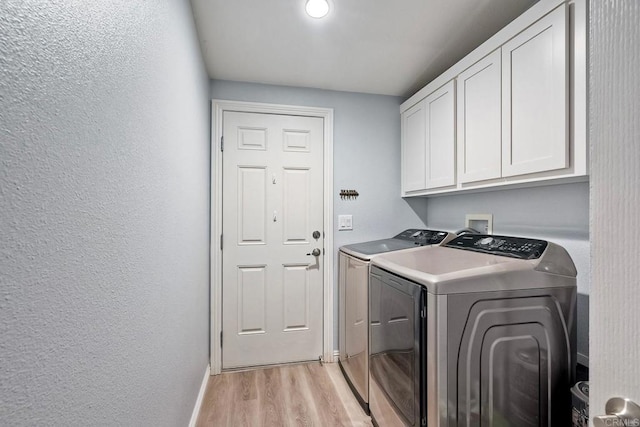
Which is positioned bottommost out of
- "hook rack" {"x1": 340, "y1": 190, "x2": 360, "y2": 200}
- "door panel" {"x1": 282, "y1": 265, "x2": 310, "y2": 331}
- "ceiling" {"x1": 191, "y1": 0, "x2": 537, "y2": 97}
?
"door panel" {"x1": 282, "y1": 265, "x2": 310, "y2": 331}

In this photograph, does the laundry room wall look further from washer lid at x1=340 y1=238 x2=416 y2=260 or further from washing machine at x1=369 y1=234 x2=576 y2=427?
washer lid at x1=340 y1=238 x2=416 y2=260

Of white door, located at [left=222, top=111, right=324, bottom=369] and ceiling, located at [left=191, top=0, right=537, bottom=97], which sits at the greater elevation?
ceiling, located at [left=191, top=0, right=537, bottom=97]

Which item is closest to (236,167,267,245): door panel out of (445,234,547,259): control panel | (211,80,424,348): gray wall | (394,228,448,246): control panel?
(211,80,424,348): gray wall

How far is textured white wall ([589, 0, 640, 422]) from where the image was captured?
0.42 m

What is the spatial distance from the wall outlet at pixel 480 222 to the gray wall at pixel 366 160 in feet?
1.93

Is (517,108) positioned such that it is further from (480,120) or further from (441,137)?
(441,137)

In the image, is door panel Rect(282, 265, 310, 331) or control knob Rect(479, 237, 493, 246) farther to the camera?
door panel Rect(282, 265, 310, 331)

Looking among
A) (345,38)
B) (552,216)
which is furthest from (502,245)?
(345,38)

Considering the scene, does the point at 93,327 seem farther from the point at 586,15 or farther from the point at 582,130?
the point at 586,15

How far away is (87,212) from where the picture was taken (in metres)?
0.59

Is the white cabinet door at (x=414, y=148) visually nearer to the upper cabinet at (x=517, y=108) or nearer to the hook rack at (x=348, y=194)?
the upper cabinet at (x=517, y=108)

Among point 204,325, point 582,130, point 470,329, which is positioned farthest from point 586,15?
point 204,325

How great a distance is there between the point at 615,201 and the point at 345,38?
1.81 m

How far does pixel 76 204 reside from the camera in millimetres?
552
